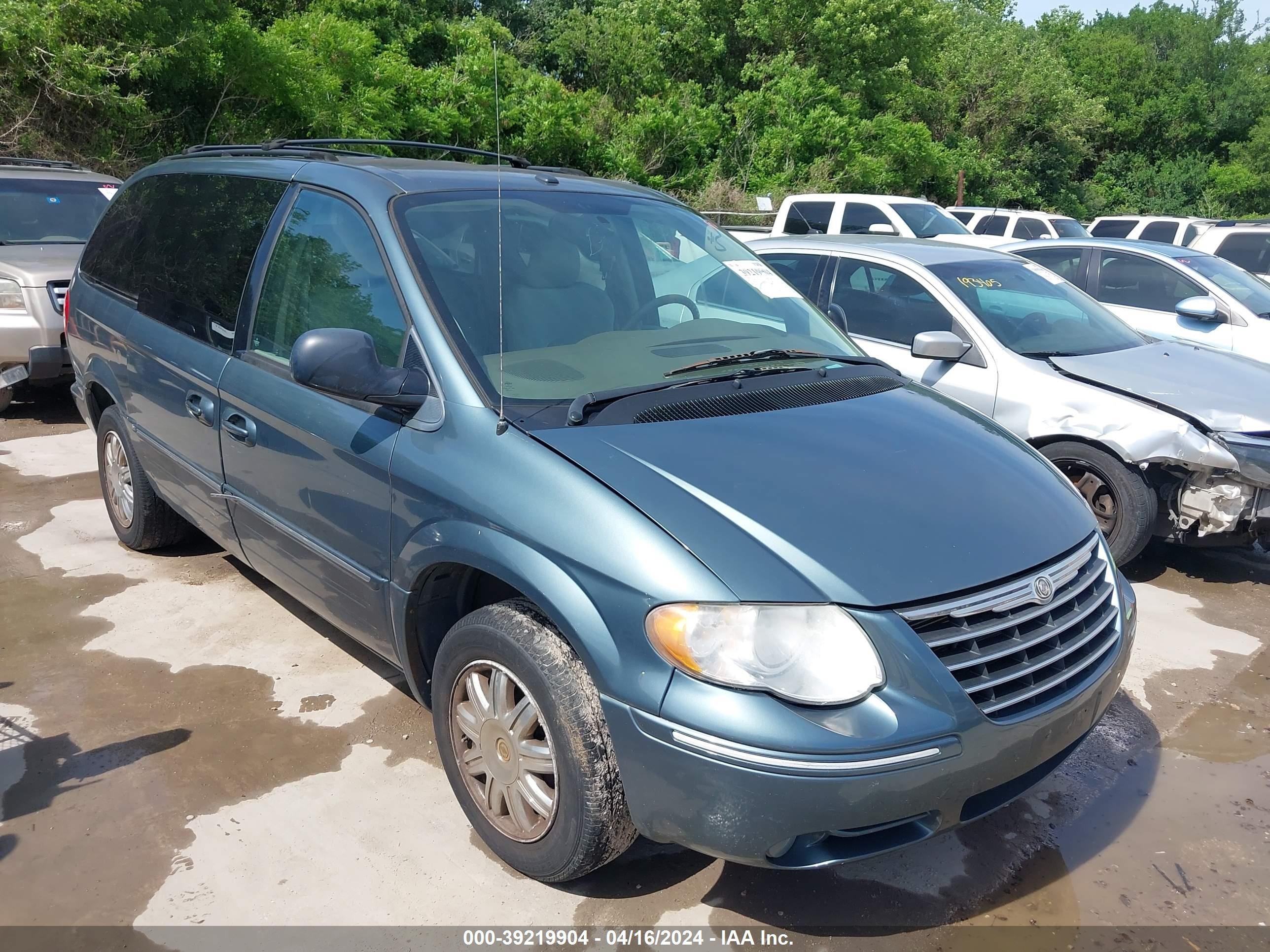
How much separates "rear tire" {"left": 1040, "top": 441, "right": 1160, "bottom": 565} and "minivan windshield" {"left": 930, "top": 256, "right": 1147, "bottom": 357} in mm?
629

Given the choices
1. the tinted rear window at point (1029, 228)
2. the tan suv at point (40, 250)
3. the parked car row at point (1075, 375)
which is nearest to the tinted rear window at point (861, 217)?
the tinted rear window at point (1029, 228)

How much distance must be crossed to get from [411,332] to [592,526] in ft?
3.13

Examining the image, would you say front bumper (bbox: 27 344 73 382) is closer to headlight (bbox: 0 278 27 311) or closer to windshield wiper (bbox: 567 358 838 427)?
headlight (bbox: 0 278 27 311)

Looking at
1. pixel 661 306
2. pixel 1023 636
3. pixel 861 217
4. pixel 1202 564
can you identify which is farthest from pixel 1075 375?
pixel 861 217

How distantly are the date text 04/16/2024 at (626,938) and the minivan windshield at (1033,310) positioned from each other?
3.88 meters

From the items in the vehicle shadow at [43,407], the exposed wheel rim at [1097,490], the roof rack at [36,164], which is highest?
the roof rack at [36,164]

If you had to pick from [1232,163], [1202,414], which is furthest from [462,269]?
[1232,163]

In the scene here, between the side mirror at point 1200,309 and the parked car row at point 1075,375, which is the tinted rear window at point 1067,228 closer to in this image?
the side mirror at point 1200,309

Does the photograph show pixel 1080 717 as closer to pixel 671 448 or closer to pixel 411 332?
pixel 671 448

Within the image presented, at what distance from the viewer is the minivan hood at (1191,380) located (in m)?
4.92

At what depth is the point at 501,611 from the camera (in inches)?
104

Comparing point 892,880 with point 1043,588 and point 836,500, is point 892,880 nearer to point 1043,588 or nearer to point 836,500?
point 1043,588

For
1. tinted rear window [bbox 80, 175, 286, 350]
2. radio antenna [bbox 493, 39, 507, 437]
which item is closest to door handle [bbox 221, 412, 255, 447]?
tinted rear window [bbox 80, 175, 286, 350]

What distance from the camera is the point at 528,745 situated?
2611mm
